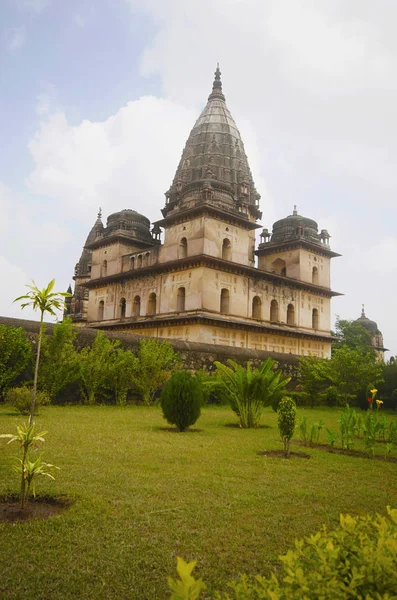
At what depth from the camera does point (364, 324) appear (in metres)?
56.9

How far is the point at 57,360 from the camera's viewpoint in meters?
11.1

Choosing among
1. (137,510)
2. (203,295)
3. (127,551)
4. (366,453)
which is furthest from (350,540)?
(203,295)

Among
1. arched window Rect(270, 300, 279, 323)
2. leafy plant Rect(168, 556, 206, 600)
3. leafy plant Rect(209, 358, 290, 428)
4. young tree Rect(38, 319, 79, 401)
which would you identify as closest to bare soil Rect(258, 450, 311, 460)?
leafy plant Rect(209, 358, 290, 428)

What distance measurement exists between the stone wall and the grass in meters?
5.16

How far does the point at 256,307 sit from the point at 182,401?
74.2 feet

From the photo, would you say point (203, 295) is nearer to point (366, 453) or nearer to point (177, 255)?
point (177, 255)

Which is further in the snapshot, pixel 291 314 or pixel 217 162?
pixel 291 314

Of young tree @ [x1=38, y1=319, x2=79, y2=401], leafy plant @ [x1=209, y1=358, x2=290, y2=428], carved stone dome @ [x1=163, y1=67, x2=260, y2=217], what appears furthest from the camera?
carved stone dome @ [x1=163, y1=67, x2=260, y2=217]

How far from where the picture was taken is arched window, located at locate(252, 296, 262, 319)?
30453 millimetres

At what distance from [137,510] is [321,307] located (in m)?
32.5

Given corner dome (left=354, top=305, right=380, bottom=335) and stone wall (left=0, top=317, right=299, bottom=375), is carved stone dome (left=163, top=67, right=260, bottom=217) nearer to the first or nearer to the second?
stone wall (left=0, top=317, right=299, bottom=375)

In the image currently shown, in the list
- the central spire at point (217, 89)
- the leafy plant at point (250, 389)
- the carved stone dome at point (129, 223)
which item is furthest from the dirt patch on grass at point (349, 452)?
the central spire at point (217, 89)

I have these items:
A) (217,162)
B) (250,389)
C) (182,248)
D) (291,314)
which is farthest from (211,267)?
(250,389)

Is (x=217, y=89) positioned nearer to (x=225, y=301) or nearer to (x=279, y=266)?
(x=279, y=266)
